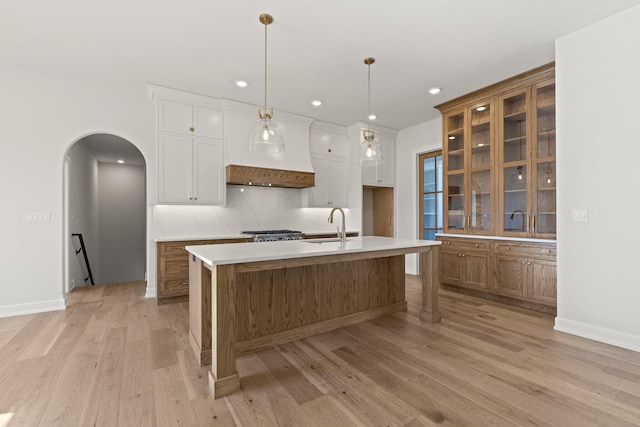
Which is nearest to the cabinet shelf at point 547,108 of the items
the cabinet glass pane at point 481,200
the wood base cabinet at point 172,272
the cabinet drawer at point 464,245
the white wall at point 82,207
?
the cabinet glass pane at point 481,200

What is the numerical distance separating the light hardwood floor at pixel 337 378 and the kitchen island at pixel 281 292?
14 centimetres

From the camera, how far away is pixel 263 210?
511cm

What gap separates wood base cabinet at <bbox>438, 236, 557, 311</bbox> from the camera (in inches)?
131

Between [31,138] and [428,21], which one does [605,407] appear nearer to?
[428,21]

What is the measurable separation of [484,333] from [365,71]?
3109 mm

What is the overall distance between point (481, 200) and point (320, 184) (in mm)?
2627

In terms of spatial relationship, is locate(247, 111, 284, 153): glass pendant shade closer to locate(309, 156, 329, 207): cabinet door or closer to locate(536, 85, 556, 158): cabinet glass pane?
locate(309, 156, 329, 207): cabinet door

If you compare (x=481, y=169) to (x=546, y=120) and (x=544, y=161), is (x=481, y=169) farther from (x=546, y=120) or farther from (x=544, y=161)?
(x=546, y=120)

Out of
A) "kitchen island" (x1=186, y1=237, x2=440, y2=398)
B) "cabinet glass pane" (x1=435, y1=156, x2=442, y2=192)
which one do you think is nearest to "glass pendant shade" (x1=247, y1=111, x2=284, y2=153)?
"kitchen island" (x1=186, y1=237, x2=440, y2=398)

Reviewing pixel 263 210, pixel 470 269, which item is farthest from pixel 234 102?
pixel 470 269

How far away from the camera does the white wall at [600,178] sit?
2531 mm

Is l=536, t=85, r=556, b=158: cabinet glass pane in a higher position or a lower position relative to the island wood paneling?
higher

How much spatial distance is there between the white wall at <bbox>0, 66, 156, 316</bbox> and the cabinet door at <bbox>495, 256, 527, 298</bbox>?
214 inches

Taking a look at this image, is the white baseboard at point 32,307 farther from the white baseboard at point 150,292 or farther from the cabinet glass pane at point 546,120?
the cabinet glass pane at point 546,120
